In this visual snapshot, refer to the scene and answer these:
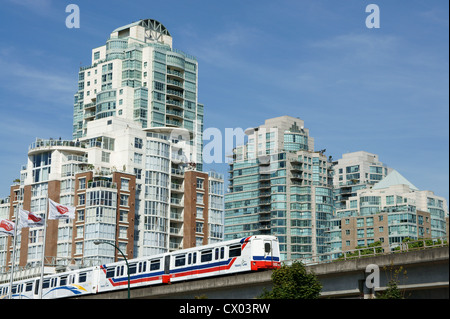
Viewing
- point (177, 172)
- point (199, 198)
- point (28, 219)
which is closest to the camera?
point (28, 219)

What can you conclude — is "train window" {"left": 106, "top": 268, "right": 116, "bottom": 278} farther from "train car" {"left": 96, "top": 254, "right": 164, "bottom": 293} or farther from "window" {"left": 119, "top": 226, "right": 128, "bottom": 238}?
"window" {"left": 119, "top": 226, "right": 128, "bottom": 238}

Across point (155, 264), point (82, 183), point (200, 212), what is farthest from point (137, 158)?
point (155, 264)

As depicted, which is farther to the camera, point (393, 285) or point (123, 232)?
point (123, 232)

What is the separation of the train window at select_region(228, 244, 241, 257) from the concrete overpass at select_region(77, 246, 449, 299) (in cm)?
310

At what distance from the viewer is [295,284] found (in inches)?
1731

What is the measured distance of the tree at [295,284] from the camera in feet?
144

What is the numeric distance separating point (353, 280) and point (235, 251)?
42.0 feet

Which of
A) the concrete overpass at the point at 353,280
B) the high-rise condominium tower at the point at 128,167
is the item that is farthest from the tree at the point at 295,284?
the high-rise condominium tower at the point at 128,167

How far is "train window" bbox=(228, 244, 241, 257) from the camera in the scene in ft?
173

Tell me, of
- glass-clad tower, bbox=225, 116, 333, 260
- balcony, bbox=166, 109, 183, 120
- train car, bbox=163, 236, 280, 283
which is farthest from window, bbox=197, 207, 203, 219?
train car, bbox=163, 236, 280, 283

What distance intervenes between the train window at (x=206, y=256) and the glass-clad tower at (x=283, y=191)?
10688cm

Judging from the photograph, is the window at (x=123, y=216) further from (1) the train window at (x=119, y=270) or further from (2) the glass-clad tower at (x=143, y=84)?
(1) the train window at (x=119, y=270)

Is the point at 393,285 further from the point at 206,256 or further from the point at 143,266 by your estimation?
the point at 143,266
